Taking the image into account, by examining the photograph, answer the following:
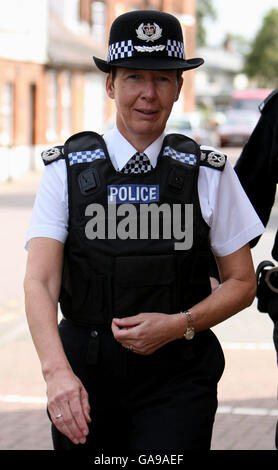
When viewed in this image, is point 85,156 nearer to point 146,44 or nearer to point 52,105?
point 146,44

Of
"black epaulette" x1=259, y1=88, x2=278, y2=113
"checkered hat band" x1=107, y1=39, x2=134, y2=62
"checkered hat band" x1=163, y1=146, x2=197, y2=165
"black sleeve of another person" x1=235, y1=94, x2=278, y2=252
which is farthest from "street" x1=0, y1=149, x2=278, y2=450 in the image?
"checkered hat band" x1=107, y1=39, x2=134, y2=62

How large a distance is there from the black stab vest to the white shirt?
0.03m

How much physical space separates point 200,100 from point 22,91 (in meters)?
79.1

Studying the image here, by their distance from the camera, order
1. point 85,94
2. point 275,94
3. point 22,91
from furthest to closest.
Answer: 1. point 85,94
2. point 22,91
3. point 275,94

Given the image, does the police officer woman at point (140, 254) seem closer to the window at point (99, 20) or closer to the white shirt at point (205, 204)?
the white shirt at point (205, 204)

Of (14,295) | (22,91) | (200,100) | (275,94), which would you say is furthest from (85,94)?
(200,100)

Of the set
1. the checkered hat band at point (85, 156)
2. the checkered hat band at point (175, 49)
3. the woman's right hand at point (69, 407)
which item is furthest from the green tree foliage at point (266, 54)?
the woman's right hand at point (69, 407)

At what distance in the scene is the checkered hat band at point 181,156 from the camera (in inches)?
122

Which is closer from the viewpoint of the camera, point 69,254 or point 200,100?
point 69,254

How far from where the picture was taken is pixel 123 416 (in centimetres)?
306

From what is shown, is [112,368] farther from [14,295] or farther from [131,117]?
[14,295]

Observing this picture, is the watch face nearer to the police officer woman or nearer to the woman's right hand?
the police officer woman

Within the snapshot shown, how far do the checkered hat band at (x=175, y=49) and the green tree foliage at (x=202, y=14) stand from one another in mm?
100136

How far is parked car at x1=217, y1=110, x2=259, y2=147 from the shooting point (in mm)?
44906
